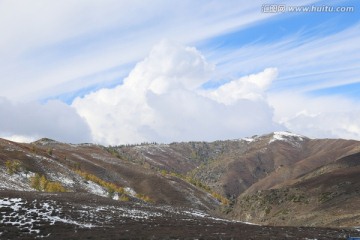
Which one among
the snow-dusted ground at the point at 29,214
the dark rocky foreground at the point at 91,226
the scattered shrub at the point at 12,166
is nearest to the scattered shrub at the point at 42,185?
the scattered shrub at the point at 12,166

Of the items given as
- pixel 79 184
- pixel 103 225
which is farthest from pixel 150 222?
pixel 79 184

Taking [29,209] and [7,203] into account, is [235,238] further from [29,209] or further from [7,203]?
[7,203]

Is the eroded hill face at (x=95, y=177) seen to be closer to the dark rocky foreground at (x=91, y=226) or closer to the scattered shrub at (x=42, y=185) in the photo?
the scattered shrub at (x=42, y=185)

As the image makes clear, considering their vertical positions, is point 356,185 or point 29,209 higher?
point 356,185

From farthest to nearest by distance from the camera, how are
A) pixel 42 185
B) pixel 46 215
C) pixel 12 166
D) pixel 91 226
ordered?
pixel 12 166 → pixel 42 185 → pixel 46 215 → pixel 91 226

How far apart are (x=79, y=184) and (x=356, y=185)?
82.3 metres

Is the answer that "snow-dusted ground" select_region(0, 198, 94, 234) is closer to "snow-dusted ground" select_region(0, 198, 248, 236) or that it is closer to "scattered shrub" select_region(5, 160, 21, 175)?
"snow-dusted ground" select_region(0, 198, 248, 236)

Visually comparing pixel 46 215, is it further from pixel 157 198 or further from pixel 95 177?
pixel 157 198

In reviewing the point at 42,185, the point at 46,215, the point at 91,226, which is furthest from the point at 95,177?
the point at 91,226

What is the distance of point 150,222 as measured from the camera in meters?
50.6

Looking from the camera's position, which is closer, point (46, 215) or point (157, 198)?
point (46, 215)

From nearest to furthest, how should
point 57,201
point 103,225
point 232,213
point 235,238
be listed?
point 235,238, point 103,225, point 57,201, point 232,213

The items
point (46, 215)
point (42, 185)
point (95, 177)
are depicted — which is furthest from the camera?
point (95, 177)

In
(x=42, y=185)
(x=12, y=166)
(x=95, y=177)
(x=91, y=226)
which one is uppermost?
(x=95, y=177)
